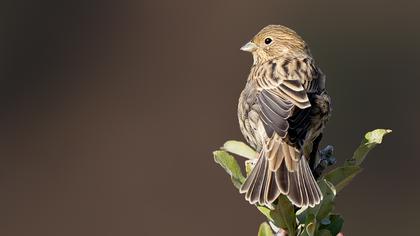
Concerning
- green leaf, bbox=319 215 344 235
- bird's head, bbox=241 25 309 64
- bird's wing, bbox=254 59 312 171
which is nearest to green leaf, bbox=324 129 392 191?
green leaf, bbox=319 215 344 235

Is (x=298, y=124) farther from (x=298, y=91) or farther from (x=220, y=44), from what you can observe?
(x=220, y=44)

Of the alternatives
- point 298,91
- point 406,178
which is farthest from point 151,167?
point 298,91

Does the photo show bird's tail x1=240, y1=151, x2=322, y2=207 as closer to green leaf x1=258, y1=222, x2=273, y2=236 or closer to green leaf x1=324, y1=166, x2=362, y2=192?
green leaf x1=324, y1=166, x2=362, y2=192

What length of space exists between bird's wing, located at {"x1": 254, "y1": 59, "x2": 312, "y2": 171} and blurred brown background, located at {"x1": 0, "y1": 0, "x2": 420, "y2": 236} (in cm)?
Answer: 354

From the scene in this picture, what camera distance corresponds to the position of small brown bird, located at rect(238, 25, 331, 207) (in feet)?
9.99

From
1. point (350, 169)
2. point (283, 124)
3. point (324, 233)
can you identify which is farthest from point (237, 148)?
point (324, 233)

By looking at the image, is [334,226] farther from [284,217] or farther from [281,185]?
[281,185]

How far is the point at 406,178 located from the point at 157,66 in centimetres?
181

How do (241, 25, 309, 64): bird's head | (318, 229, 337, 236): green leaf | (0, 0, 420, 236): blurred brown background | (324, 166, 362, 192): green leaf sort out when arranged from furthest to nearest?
(0, 0, 420, 236): blurred brown background < (241, 25, 309, 64): bird's head < (324, 166, 362, 192): green leaf < (318, 229, 337, 236): green leaf

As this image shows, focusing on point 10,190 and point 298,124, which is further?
point 10,190

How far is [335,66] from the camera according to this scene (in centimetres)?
786

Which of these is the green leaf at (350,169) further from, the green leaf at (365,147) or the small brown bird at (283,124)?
the small brown bird at (283,124)

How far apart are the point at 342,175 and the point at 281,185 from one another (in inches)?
16.6

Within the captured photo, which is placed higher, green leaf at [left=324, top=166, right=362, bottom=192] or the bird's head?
the bird's head
